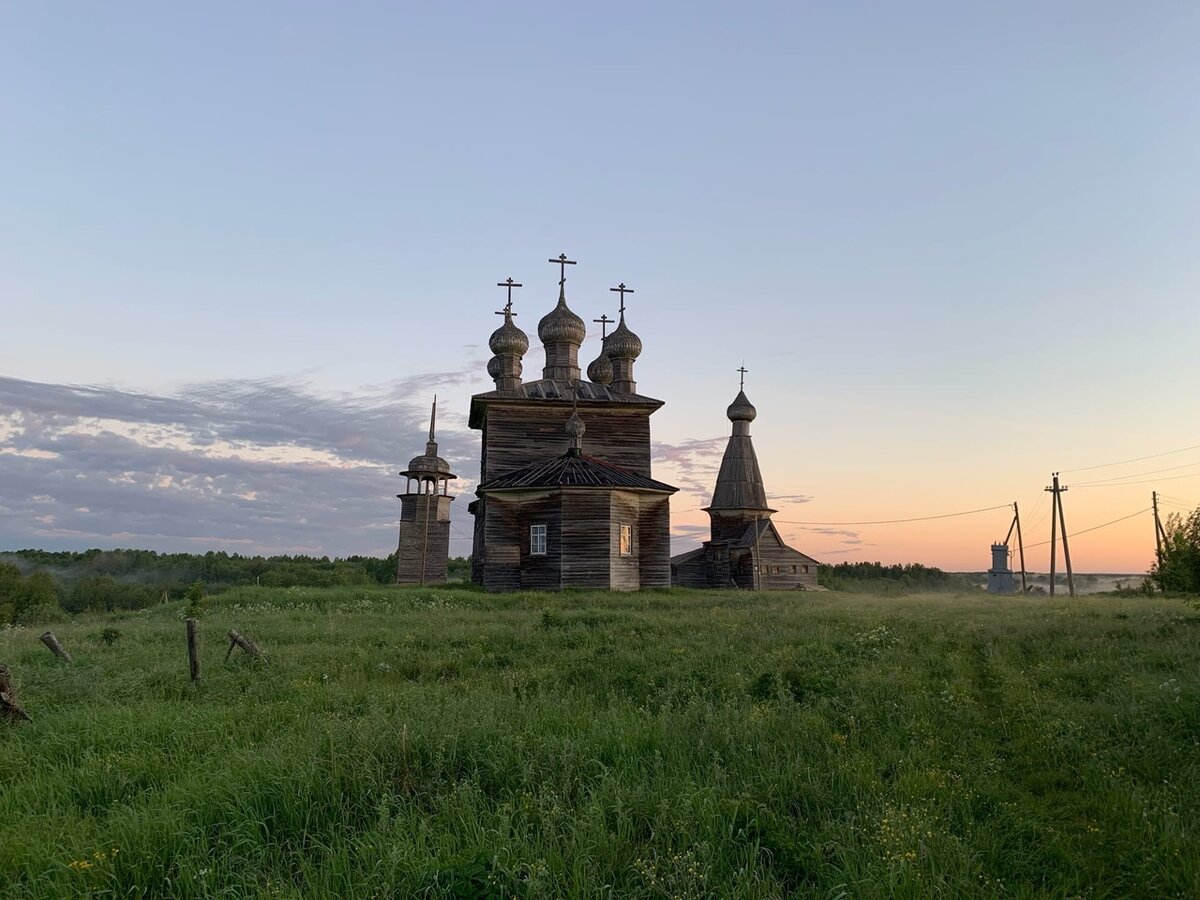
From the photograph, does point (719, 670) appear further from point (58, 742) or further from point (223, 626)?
point (223, 626)

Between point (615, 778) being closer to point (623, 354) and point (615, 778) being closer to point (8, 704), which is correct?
point (8, 704)

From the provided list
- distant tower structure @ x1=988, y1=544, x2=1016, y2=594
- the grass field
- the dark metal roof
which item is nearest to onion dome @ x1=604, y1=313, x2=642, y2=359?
the dark metal roof

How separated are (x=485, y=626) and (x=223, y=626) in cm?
629

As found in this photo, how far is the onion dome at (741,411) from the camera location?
140ft

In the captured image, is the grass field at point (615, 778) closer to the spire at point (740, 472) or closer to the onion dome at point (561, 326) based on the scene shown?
the onion dome at point (561, 326)

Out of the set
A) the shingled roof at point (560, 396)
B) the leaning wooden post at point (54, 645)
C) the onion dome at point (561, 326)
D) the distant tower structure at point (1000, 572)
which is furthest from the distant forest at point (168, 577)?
the onion dome at point (561, 326)

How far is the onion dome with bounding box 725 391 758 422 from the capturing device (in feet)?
140

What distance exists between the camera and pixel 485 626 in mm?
16250

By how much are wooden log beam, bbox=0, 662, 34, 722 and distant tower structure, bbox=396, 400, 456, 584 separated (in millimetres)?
31526

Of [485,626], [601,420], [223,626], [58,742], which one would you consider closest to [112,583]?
[601,420]

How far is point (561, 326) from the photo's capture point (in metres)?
35.3

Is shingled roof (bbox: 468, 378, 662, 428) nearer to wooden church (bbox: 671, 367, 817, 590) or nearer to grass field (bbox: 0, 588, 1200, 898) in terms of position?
wooden church (bbox: 671, 367, 817, 590)

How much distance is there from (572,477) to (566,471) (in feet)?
2.01

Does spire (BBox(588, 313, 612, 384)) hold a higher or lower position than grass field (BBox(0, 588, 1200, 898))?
higher
